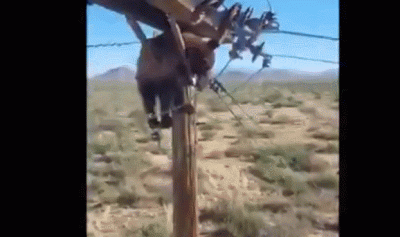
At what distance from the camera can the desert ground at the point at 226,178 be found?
3506 mm

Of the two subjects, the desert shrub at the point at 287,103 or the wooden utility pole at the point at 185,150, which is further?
the desert shrub at the point at 287,103

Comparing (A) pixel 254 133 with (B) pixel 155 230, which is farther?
(A) pixel 254 133

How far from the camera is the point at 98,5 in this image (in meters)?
1.90

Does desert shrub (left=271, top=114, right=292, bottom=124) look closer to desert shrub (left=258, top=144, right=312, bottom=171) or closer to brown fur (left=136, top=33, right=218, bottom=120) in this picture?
desert shrub (left=258, top=144, right=312, bottom=171)

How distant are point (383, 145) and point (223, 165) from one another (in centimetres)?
280

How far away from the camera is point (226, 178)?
4.34m

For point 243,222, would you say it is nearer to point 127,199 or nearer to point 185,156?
point 127,199

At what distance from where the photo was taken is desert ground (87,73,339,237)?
11.5ft

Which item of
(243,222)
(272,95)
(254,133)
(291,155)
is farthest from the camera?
(272,95)

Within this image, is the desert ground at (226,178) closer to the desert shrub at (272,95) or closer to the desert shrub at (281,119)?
the desert shrub at (281,119)

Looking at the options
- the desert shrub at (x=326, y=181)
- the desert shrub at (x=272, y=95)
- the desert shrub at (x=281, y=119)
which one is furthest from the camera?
the desert shrub at (x=272, y=95)

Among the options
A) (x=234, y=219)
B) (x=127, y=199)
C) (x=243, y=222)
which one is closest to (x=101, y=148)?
(x=127, y=199)

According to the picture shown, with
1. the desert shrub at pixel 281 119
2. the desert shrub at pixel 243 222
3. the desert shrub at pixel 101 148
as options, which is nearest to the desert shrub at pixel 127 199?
the desert shrub at pixel 243 222
